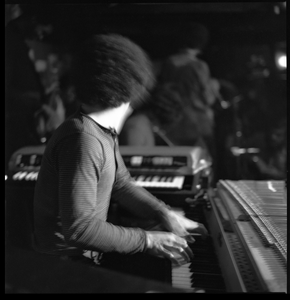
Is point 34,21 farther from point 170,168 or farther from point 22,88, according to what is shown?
point 170,168

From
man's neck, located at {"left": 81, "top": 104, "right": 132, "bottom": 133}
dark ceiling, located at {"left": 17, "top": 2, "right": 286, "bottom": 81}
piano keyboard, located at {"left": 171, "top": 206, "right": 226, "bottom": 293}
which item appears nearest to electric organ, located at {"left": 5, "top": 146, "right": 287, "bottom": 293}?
piano keyboard, located at {"left": 171, "top": 206, "right": 226, "bottom": 293}

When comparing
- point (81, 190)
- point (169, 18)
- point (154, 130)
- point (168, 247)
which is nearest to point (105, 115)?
point (81, 190)

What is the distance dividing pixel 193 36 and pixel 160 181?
33.4 inches

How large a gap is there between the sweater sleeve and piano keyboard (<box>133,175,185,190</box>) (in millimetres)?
500

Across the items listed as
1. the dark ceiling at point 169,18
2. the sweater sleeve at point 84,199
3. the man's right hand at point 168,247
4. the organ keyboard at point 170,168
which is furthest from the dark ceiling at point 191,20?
the man's right hand at point 168,247

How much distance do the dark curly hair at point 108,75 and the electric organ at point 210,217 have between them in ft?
1.55

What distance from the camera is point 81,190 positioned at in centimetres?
135

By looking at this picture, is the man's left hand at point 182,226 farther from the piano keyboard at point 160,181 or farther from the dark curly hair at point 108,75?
the dark curly hair at point 108,75

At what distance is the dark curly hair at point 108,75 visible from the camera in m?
1.51

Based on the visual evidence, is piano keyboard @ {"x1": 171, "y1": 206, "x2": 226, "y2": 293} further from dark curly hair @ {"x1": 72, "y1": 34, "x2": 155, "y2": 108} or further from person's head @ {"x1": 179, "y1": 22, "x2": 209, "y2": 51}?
person's head @ {"x1": 179, "y1": 22, "x2": 209, "y2": 51}

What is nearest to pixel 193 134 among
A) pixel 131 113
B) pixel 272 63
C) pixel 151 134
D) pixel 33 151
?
pixel 151 134

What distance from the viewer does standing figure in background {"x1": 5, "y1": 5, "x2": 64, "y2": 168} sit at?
1933mm

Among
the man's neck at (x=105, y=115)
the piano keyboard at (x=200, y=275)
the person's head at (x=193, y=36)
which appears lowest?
the piano keyboard at (x=200, y=275)

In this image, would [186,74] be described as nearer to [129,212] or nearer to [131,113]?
[131,113]
